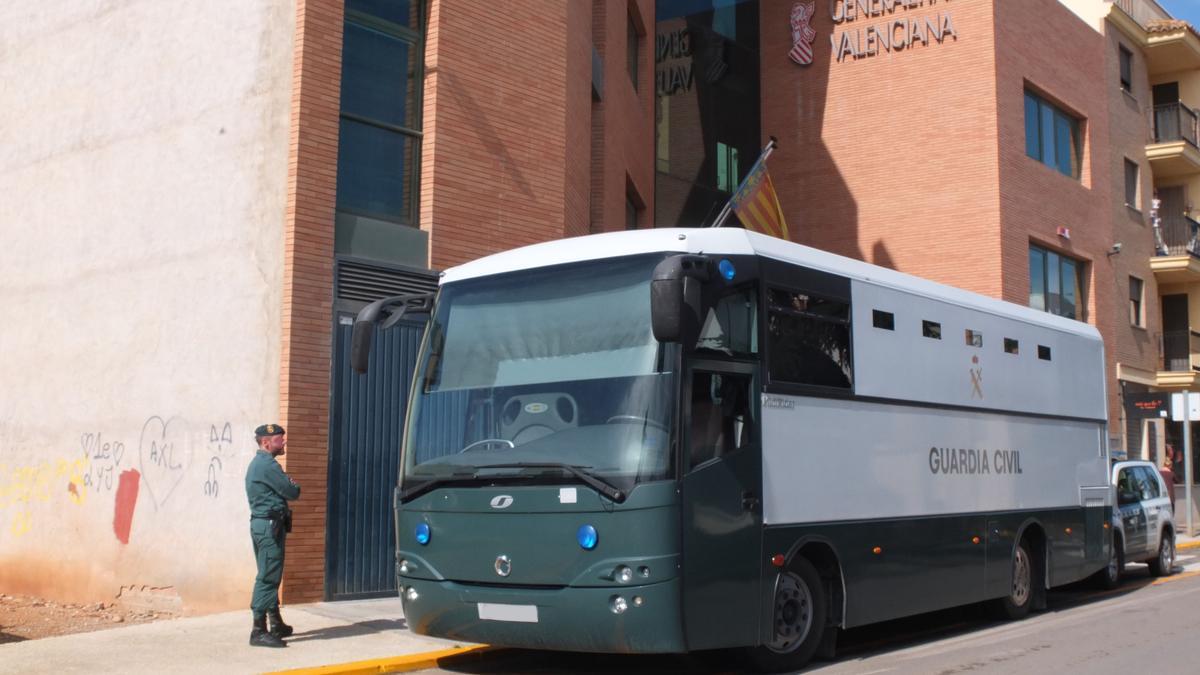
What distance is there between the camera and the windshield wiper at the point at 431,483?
822 cm

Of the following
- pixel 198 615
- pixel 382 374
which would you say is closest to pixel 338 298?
pixel 382 374

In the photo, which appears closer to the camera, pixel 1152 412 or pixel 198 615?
pixel 198 615

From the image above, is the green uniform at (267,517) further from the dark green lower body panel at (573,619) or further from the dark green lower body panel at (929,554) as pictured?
the dark green lower body panel at (929,554)

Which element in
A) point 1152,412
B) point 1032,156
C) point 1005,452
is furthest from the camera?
point 1032,156

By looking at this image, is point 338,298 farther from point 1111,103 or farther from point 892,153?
point 1111,103

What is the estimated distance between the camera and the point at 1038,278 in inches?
1034

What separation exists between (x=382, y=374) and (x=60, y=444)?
4.64 metres

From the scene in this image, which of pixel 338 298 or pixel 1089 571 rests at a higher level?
pixel 338 298

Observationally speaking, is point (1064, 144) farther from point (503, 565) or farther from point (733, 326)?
point (503, 565)

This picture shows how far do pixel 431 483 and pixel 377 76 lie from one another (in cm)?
680

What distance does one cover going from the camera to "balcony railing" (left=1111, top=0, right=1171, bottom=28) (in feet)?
102

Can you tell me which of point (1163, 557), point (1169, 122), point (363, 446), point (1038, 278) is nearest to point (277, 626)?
point (363, 446)

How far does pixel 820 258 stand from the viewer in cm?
938

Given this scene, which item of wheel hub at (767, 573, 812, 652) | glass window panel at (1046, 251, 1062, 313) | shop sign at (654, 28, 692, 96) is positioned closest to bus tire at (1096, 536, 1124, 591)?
wheel hub at (767, 573, 812, 652)
